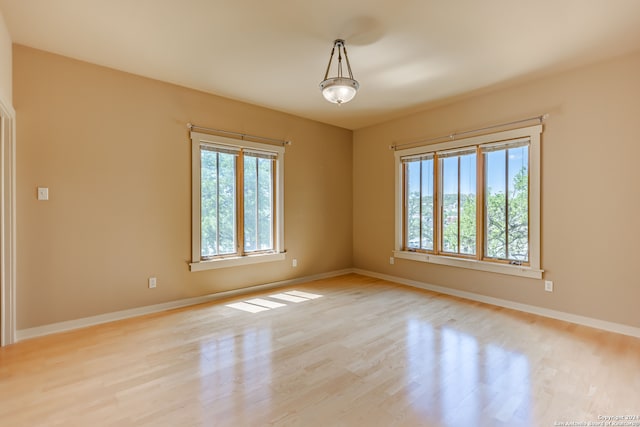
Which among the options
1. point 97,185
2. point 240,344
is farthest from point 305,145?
point 240,344

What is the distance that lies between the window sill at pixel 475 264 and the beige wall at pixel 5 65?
4.91 metres

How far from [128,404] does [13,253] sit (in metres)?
1.98

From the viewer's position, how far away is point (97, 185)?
327cm

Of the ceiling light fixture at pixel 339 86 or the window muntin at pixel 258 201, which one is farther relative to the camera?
the window muntin at pixel 258 201

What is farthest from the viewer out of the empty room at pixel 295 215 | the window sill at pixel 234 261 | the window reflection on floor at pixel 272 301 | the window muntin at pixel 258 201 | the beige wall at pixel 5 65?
the window muntin at pixel 258 201

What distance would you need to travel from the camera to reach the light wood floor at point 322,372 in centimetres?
184

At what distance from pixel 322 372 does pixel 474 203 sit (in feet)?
10.2

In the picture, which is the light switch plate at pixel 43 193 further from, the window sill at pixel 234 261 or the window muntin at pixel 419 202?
the window muntin at pixel 419 202

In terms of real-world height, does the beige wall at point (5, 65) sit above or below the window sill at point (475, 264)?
above

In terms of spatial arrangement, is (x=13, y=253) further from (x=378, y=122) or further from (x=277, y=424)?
(x=378, y=122)

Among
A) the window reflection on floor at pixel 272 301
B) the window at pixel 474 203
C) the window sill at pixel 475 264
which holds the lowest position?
the window reflection on floor at pixel 272 301

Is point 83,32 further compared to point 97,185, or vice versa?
point 97,185

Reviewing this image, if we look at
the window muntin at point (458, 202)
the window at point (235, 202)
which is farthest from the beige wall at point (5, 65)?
the window muntin at point (458, 202)

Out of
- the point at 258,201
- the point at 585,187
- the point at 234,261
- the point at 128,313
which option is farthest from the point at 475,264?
the point at 128,313
